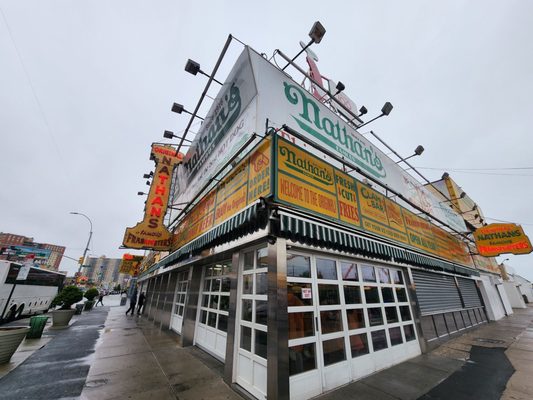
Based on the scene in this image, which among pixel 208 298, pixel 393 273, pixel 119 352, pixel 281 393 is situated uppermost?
pixel 393 273

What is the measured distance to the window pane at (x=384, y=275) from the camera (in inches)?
270

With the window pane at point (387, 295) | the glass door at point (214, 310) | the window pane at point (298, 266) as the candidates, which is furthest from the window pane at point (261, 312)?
the window pane at point (387, 295)

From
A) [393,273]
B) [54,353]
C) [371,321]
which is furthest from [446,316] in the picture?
[54,353]

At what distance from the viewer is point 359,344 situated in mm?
5320

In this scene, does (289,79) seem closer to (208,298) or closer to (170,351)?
(208,298)

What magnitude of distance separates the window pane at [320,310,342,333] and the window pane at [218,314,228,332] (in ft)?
9.63

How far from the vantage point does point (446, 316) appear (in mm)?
9289

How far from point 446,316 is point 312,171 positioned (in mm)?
9774

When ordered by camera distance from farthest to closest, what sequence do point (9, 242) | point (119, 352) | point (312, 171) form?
point (9, 242) → point (119, 352) → point (312, 171)

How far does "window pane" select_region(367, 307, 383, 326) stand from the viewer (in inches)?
232

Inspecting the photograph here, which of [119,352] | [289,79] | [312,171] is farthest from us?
[119,352]

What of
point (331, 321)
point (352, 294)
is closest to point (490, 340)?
point (352, 294)

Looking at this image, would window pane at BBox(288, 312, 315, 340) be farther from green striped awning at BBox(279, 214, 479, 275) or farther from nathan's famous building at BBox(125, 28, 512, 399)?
green striped awning at BBox(279, 214, 479, 275)

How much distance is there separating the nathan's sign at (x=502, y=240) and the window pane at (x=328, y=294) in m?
14.0
